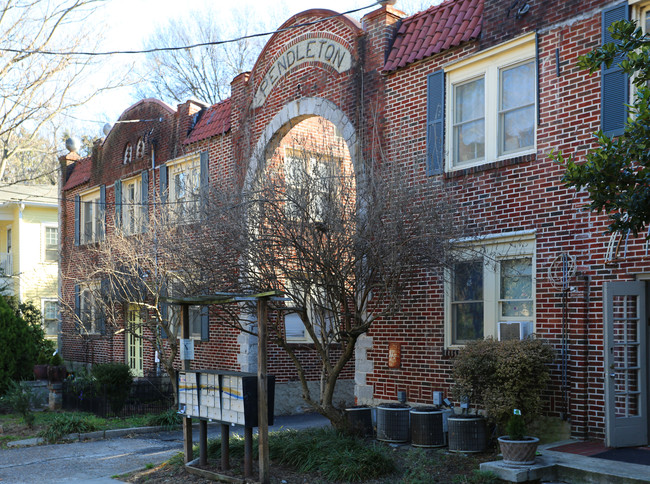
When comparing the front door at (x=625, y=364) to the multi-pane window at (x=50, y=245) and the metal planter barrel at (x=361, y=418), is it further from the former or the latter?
the multi-pane window at (x=50, y=245)

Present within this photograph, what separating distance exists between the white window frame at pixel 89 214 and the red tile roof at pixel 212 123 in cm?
569

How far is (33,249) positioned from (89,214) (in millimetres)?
6592

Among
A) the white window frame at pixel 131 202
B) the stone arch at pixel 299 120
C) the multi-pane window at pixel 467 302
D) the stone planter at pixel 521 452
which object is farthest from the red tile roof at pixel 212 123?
the stone planter at pixel 521 452

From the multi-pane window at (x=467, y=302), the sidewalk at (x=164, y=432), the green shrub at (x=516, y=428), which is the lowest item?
the sidewalk at (x=164, y=432)

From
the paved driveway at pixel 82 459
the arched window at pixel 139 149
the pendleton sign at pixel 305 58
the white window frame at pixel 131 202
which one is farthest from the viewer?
the arched window at pixel 139 149

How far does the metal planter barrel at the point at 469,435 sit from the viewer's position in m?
9.48

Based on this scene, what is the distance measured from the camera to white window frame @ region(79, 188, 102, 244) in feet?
73.8

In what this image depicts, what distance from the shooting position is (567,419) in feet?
30.8

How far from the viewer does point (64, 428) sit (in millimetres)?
13180

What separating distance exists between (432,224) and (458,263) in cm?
155

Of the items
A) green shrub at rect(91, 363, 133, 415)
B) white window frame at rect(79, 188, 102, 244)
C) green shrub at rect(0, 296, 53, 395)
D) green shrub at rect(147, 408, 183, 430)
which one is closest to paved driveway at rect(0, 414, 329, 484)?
green shrub at rect(147, 408, 183, 430)

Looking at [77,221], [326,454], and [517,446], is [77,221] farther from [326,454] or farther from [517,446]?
[517,446]

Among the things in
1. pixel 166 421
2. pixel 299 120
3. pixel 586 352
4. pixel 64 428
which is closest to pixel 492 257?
pixel 586 352

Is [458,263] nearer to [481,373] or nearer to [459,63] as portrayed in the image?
[481,373]
